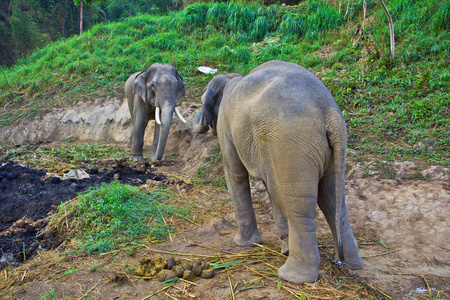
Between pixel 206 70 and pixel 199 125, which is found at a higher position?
pixel 199 125

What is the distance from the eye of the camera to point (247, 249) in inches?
143

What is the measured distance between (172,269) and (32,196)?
9.04 feet

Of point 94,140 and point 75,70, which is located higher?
point 75,70

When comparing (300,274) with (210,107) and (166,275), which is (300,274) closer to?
(166,275)

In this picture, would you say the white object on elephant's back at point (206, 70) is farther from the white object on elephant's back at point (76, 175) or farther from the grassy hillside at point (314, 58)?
the white object on elephant's back at point (76, 175)

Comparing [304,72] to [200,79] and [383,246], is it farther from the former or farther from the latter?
[200,79]

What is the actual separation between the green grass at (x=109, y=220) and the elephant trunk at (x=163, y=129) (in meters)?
2.49

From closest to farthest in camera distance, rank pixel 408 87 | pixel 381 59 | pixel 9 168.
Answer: pixel 9 168, pixel 408 87, pixel 381 59

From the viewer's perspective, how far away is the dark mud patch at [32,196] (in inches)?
153

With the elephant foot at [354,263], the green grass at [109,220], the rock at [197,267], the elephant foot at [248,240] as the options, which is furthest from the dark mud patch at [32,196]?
the elephant foot at [354,263]

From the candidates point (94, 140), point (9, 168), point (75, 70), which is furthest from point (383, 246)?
point (75, 70)

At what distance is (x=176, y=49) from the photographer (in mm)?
12492

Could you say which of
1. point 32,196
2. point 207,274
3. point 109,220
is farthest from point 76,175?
point 207,274

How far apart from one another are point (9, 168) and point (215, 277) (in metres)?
4.56
